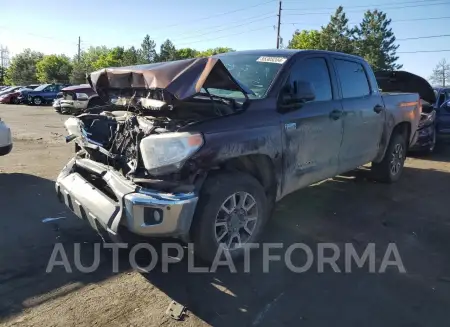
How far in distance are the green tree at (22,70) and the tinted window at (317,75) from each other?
299 ft

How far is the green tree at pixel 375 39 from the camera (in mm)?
65438

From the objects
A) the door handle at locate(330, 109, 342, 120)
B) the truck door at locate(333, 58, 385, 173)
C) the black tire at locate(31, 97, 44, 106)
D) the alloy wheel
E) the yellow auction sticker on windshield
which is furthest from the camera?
the black tire at locate(31, 97, 44, 106)

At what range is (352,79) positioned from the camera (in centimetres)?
532

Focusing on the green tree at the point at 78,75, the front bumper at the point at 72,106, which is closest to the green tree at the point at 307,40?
the green tree at the point at 78,75

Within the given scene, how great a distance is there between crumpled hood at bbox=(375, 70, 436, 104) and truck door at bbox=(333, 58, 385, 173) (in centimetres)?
397

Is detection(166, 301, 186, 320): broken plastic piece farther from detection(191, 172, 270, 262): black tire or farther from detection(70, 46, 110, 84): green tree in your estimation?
detection(70, 46, 110, 84): green tree

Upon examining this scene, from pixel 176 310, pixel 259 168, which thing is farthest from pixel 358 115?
pixel 176 310

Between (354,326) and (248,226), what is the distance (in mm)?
1277

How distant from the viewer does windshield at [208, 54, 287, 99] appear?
4043mm

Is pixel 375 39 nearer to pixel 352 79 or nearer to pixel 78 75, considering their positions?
pixel 78 75

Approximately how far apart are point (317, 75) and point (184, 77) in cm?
194

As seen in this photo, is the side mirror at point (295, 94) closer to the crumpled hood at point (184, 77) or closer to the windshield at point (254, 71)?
the windshield at point (254, 71)

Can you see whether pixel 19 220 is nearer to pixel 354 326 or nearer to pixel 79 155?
pixel 79 155

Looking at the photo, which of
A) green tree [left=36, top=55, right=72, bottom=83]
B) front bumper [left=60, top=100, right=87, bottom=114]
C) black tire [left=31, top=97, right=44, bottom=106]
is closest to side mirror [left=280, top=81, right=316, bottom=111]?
front bumper [left=60, top=100, right=87, bottom=114]
